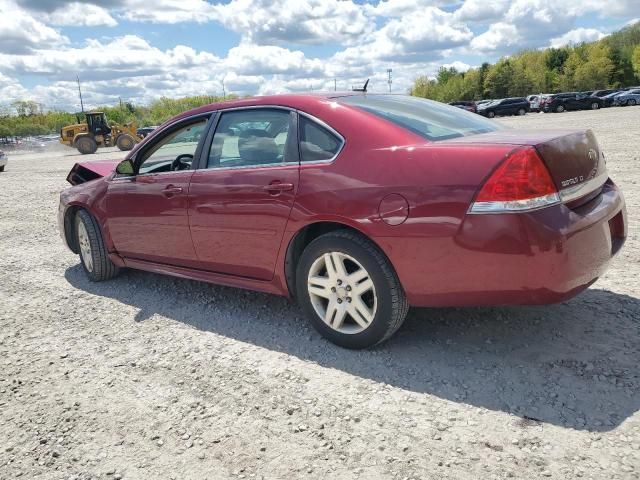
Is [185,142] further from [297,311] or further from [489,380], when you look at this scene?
[489,380]

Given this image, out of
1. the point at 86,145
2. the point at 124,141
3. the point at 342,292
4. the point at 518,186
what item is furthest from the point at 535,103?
the point at 518,186

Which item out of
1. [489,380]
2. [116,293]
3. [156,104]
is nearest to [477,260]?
[489,380]

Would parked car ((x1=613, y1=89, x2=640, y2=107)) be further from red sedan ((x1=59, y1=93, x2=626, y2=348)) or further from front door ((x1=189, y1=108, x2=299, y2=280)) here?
front door ((x1=189, y1=108, x2=299, y2=280))

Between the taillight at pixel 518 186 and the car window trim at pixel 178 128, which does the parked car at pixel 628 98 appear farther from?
the taillight at pixel 518 186

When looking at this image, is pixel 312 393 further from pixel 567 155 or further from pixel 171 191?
pixel 171 191

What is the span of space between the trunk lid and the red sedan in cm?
1

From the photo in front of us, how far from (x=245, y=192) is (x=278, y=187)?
29 cm

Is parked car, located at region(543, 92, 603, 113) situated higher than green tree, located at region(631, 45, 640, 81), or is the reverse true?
green tree, located at region(631, 45, 640, 81)

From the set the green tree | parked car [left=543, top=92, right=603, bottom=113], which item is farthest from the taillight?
the green tree

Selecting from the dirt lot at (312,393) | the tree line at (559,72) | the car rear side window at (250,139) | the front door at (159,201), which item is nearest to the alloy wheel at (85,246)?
the front door at (159,201)

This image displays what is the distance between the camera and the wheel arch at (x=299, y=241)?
3415 mm

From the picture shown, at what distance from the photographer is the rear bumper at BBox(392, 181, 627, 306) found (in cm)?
271

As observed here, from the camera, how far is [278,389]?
305 cm

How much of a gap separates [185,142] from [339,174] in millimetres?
1683
